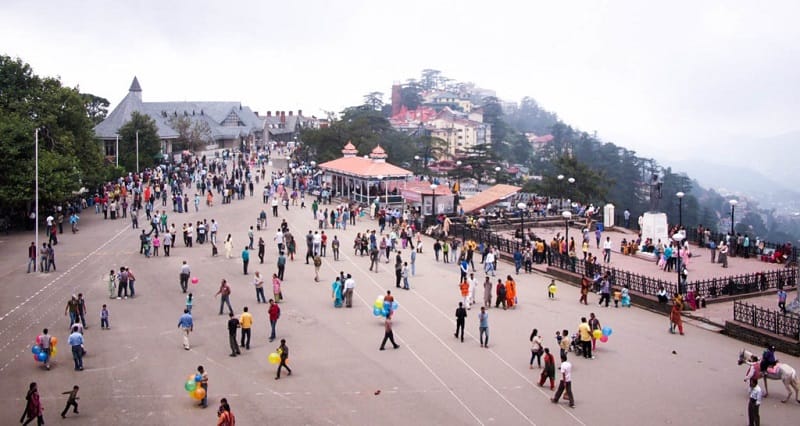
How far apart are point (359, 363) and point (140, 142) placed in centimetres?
5116

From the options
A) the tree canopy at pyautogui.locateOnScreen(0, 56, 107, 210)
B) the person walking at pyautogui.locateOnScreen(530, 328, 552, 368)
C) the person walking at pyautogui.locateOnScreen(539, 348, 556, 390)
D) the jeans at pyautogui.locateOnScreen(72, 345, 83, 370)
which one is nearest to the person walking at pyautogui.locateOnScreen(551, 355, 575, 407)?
the person walking at pyautogui.locateOnScreen(539, 348, 556, 390)

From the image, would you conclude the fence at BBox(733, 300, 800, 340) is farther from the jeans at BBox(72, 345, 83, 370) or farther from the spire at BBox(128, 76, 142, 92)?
the spire at BBox(128, 76, 142, 92)

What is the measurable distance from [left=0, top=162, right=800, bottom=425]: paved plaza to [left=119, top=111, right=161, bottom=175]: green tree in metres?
36.2

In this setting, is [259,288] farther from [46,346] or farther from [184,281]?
[46,346]

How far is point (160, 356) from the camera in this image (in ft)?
61.0

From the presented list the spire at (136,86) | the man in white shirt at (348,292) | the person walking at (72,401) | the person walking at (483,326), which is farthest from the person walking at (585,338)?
the spire at (136,86)

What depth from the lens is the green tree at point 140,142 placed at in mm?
62713

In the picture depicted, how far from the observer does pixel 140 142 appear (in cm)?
6388

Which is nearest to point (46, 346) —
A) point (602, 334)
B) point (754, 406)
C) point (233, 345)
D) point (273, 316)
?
point (233, 345)

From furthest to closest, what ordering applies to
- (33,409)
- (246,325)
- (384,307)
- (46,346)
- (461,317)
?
(384,307) < (461,317) < (246,325) < (46,346) < (33,409)

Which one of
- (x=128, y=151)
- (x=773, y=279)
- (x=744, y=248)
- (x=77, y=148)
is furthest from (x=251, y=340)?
(x=128, y=151)

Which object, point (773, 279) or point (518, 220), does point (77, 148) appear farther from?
point (773, 279)

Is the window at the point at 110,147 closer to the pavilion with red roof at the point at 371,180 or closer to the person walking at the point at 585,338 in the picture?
the pavilion with red roof at the point at 371,180

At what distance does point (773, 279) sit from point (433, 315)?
1256 centimetres
